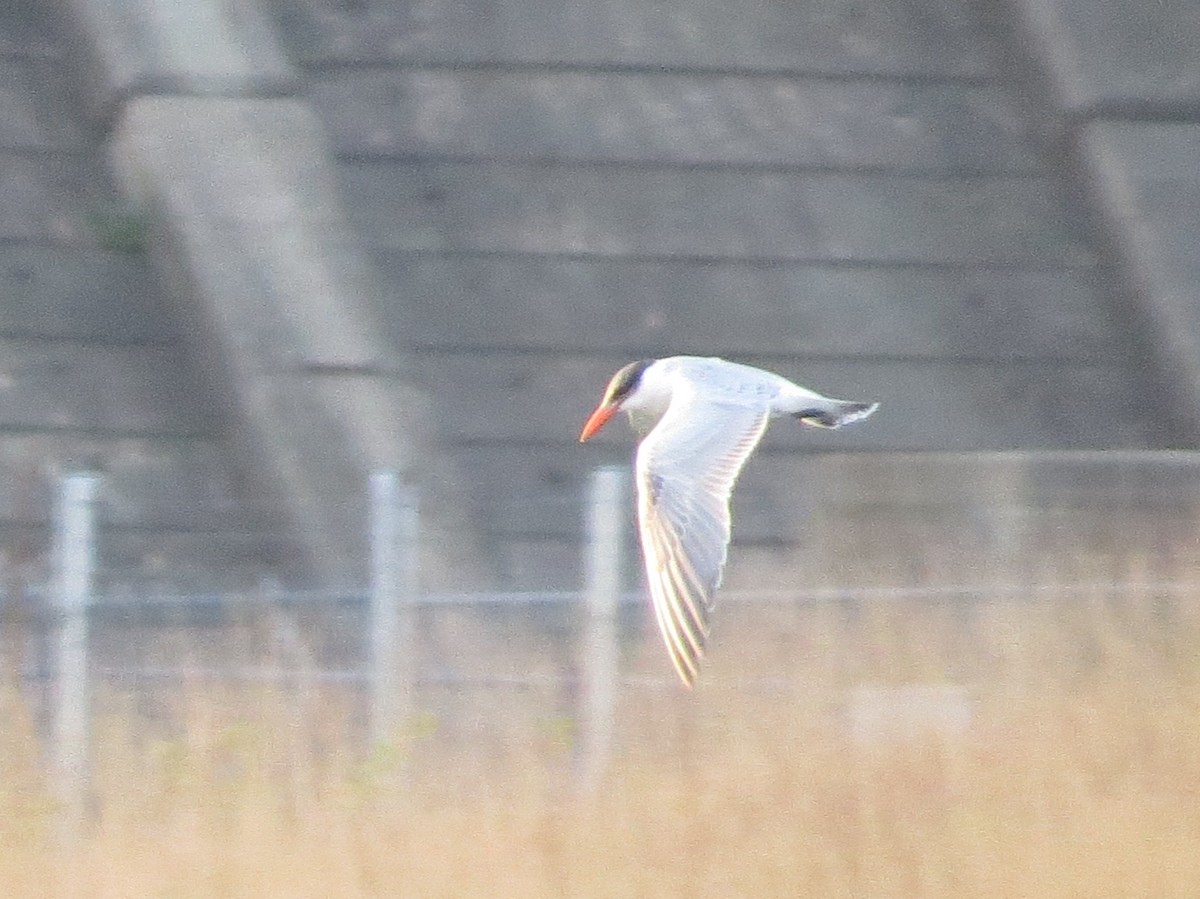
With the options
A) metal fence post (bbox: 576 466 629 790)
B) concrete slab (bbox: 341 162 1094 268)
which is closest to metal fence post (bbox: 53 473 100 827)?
metal fence post (bbox: 576 466 629 790)

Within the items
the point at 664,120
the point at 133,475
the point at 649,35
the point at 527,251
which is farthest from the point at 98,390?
the point at 649,35

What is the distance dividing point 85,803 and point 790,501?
149 inches

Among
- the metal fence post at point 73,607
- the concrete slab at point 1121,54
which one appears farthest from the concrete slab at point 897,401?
the metal fence post at point 73,607

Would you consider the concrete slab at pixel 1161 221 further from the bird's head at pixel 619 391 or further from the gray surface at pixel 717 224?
the bird's head at pixel 619 391

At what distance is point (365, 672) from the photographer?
25.6 ft

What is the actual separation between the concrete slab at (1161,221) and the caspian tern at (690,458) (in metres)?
2.54

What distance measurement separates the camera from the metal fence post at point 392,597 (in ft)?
25.0

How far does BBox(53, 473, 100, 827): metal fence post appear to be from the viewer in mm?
7430

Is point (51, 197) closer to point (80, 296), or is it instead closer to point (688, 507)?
point (80, 296)

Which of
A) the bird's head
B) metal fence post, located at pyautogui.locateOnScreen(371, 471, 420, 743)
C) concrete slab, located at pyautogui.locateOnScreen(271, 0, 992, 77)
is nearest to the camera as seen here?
metal fence post, located at pyautogui.locateOnScreen(371, 471, 420, 743)

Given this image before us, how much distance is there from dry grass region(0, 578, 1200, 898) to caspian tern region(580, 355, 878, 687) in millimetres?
404

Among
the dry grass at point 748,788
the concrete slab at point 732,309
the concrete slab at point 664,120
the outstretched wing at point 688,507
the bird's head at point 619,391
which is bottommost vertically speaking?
the dry grass at point 748,788

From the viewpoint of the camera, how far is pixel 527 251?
408 inches

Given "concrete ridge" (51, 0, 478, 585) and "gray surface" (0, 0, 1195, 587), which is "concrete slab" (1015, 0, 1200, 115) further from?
"concrete ridge" (51, 0, 478, 585)
